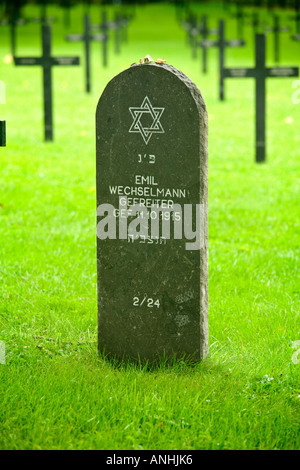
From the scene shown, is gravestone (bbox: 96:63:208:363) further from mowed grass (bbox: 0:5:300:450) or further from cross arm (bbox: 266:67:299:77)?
cross arm (bbox: 266:67:299:77)

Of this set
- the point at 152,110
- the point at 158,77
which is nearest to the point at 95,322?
the point at 152,110

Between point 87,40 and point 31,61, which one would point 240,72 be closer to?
point 31,61

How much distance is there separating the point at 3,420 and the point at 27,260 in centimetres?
312

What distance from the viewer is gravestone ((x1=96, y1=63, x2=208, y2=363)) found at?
453 cm

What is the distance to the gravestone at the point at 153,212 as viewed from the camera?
178 inches

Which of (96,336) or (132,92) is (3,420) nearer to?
(96,336)

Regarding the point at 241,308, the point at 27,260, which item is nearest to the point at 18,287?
the point at 27,260

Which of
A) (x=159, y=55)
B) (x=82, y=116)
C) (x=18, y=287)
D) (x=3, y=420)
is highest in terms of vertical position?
(x=159, y=55)

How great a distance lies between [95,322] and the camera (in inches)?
224

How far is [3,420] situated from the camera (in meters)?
4.05

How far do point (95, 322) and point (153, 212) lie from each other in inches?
55.4

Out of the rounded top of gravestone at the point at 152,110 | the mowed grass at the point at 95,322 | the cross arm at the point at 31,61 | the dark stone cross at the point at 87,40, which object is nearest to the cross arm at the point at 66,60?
the cross arm at the point at 31,61

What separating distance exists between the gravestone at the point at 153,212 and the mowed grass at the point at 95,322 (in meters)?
0.29

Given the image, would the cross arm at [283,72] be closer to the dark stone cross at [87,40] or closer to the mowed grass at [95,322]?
the mowed grass at [95,322]
